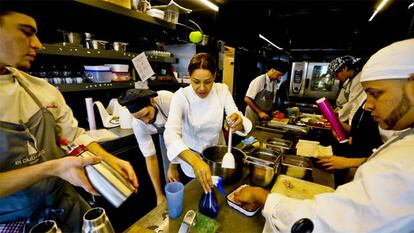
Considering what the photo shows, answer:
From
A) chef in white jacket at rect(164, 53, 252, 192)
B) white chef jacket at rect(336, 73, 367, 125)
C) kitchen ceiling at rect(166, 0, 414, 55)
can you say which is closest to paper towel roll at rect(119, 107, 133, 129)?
chef in white jacket at rect(164, 53, 252, 192)

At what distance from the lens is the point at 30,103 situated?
992 millimetres

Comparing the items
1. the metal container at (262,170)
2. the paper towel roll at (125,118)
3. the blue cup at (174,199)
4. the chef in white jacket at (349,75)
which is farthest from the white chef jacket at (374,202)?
the chef in white jacket at (349,75)

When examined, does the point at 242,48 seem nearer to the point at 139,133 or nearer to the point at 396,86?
the point at 139,133

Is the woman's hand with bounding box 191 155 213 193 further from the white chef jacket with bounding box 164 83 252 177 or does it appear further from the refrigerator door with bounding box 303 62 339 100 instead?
the refrigerator door with bounding box 303 62 339 100

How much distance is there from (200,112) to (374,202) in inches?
47.7

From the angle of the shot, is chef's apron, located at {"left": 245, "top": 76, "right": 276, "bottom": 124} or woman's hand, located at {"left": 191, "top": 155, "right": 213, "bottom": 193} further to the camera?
chef's apron, located at {"left": 245, "top": 76, "right": 276, "bottom": 124}

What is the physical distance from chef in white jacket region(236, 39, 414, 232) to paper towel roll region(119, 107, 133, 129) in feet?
6.02

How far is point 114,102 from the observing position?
2.52 m

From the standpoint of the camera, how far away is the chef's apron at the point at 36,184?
0.88 m

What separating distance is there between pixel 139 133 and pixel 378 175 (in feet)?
5.28

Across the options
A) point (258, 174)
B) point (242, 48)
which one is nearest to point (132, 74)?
point (258, 174)

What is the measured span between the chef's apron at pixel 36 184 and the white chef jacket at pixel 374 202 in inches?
44.7

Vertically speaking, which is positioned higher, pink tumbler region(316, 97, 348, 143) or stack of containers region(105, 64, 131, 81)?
stack of containers region(105, 64, 131, 81)

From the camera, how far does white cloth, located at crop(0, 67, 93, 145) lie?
891 millimetres
